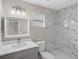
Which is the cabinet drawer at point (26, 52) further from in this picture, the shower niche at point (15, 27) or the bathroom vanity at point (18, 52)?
the shower niche at point (15, 27)

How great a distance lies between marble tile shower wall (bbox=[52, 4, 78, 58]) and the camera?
2.38 meters

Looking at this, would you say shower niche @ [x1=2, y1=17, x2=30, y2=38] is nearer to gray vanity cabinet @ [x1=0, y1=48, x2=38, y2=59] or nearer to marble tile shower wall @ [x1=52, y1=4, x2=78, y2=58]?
gray vanity cabinet @ [x1=0, y1=48, x2=38, y2=59]

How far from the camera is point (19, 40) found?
1822mm

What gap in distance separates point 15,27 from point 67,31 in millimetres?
2250

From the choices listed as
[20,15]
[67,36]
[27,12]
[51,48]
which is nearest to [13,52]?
[20,15]

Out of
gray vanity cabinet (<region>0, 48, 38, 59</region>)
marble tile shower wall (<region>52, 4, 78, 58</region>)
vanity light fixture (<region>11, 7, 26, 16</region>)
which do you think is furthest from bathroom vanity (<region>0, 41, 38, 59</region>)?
marble tile shower wall (<region>52, 4, 78, 58</region>)

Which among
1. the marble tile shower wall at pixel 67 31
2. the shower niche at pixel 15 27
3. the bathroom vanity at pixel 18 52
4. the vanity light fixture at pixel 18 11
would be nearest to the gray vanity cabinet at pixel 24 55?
the bathroom vanity at pixel 18 52

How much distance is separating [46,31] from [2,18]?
5.76 ft

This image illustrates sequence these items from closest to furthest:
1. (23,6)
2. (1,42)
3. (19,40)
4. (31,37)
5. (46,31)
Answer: (1,42) < (19,40) < (23,6) < (31,37) < (46,31)

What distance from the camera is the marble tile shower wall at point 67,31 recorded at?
2.38 m

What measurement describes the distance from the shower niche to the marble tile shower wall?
1.76m

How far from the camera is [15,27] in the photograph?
6.02 ft

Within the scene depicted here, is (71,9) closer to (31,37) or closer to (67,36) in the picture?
(67,36)

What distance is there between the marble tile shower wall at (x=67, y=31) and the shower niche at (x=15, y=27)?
5.79ft
